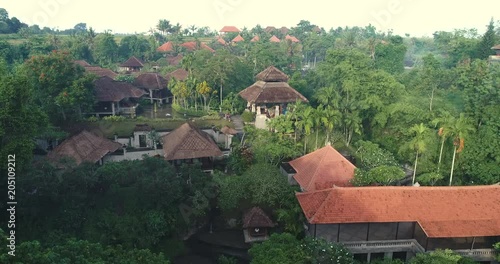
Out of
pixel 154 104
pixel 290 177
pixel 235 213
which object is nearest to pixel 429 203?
pixel 290 177

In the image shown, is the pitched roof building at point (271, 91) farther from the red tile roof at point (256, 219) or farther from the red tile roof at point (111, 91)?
the red tile roof at point (256, 219)

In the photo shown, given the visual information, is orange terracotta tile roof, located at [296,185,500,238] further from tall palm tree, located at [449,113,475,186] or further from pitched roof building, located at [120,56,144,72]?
pitched roof building, located at [120,56,144,72]

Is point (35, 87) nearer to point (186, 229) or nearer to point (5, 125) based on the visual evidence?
point (5, 125)

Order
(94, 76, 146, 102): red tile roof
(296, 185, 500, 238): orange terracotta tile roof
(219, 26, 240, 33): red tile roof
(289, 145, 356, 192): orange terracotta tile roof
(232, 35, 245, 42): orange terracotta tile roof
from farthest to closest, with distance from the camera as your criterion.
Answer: (219, 26, 240, 33): red tile roof
(232, 35, 245, 42): orange terracotta tile roof
(94, 76, 146, 102): red tile roof
(289, 145, 356, 192): orange terracotta tile roof
(296, 185, 500, 238): orange terracotta tile roof

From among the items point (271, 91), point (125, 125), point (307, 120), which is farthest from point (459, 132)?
point (125, 125)

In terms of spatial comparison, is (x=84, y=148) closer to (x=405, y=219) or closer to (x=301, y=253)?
(x=301, y=253)

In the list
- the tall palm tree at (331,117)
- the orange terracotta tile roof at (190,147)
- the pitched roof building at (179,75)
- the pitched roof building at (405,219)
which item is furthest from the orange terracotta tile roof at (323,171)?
the pitched roof building at (179,75)

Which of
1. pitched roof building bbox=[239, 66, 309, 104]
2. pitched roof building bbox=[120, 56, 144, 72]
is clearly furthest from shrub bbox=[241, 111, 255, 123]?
pitched roof building bbox=[120, 56, 144, 72]
